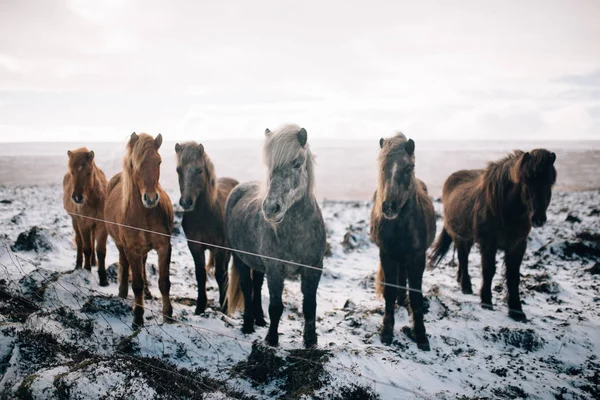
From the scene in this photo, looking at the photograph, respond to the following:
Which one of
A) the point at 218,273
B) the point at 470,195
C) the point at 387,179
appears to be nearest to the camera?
the point at 387,179

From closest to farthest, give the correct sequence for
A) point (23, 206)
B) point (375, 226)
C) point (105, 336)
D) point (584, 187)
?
point (105, 336) < point (375, 226) < point (23, 206) < point (584, 187)

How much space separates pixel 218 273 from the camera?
5.09 meters

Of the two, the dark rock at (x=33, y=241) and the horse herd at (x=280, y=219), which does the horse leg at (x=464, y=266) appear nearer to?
the horse herd at (x=280, y=219)

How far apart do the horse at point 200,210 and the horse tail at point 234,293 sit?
1.13ft

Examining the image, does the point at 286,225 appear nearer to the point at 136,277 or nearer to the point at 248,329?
the point at 248,329

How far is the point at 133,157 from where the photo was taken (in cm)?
412

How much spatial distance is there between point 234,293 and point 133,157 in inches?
91.4

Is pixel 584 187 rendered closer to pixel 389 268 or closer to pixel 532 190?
pixel 532 190

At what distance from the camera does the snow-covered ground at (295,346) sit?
2582 millimetres

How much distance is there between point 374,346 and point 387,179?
1990 mm

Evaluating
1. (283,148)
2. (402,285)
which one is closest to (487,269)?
(402,285)

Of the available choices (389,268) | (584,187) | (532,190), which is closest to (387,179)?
(389,268)

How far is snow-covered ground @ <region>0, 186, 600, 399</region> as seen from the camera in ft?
8.47

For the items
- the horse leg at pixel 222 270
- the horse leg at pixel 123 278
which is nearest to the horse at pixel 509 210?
the horse leg at pixel 222 270
